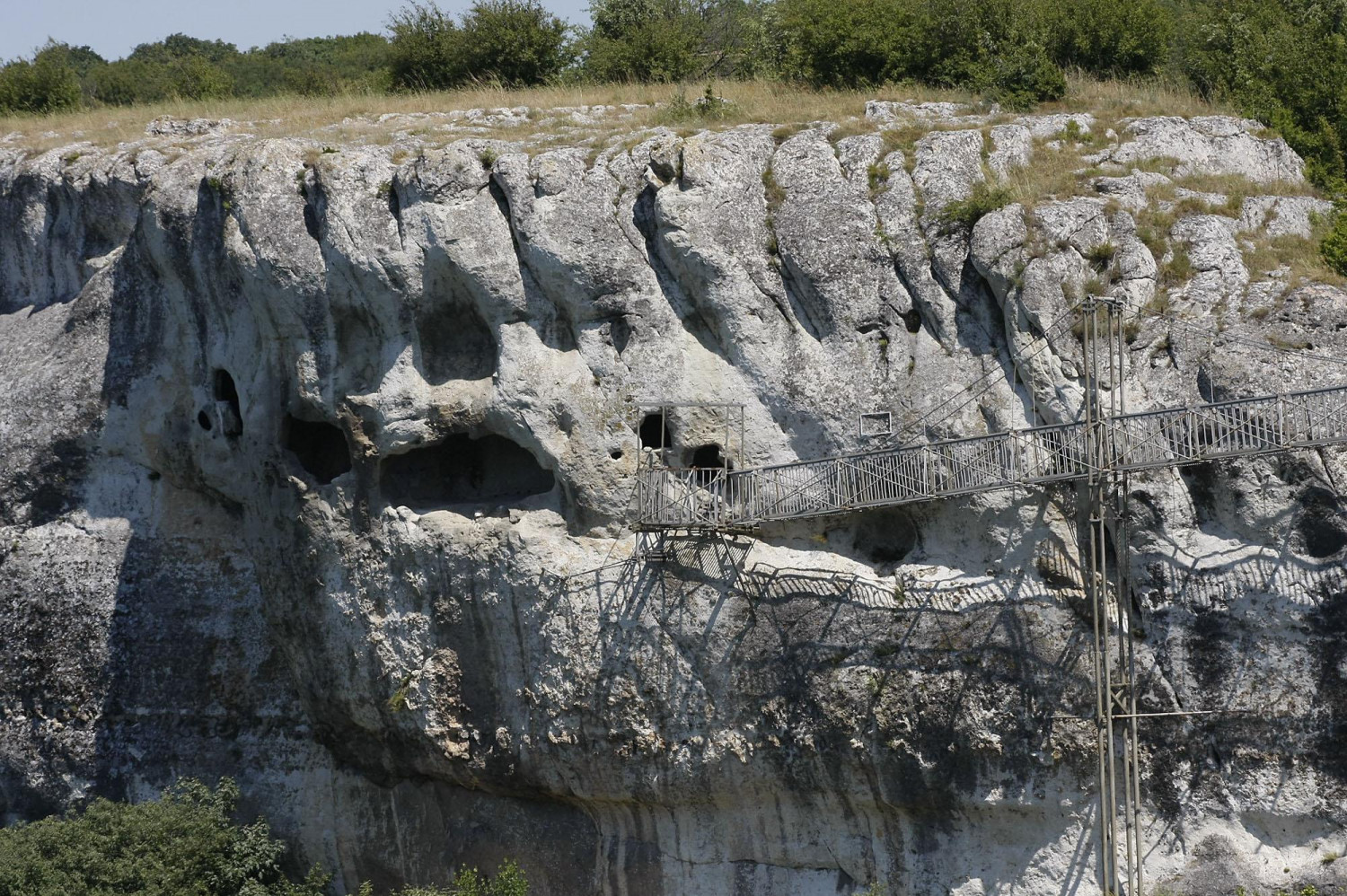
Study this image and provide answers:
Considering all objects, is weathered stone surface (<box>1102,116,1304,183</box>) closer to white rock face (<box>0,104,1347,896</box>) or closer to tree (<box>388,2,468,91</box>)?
white rock face (<box>0,104,1347,896</box>)

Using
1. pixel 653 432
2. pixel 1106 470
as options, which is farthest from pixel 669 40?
pixel 1106 470

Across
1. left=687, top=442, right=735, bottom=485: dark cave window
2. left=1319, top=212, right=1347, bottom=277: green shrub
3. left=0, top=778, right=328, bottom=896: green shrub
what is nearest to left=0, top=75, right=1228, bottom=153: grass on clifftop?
left=1319, top=212, right=1347, bottom=277: green shrub

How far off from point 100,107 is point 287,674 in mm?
16307

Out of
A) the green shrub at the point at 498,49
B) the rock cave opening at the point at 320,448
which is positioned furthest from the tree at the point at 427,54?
the rock cave opening at the point at 320,448

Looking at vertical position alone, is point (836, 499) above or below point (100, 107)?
below

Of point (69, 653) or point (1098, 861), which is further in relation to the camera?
point (69, 653)

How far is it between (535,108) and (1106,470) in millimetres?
12997

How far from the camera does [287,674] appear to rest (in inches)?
934

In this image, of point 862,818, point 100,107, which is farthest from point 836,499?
point 100,107

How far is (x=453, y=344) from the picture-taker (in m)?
21.8

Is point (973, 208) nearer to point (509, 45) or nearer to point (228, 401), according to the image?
point (228, 401)

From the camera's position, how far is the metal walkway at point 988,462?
59.2 ft

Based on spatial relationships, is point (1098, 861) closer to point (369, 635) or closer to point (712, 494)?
point (712, 494)

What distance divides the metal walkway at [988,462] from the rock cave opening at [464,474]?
7.89 feet
